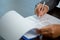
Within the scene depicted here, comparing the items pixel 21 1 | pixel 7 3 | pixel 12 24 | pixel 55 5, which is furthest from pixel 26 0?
pixel 12 24

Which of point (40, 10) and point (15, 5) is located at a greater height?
point (15, 5)

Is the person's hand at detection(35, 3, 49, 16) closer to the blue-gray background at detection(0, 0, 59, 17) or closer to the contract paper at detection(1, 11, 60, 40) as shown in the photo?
the contract paper at detection(1, 11, 60, 40)

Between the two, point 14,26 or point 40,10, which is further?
point 40,10

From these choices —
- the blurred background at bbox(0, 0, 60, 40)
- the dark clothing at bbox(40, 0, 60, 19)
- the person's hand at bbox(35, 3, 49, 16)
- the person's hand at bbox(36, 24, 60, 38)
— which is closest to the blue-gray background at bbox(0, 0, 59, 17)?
the blurred background at bbox(0, 0, 60, 40)

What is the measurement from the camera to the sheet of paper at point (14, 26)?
0.81m

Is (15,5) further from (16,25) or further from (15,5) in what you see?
(16,25)

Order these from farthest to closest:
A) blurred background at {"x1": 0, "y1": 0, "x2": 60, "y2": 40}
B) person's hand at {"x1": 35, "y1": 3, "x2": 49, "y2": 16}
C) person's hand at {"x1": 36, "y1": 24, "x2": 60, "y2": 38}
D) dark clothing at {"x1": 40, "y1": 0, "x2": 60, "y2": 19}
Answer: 1. blurred background at {"x1": 0, "y1": 0, "x2": 60, "y2": 40}
2. dark clothing at {"x1": 40, "y1": 0, "x2": 60, "y2": 19}
3. person's hand at {"x1": 35, "y1": 3, "x2": 49, "y2": 16}
4. person's hand at {"x1": 36, "y1": 24, "x2": 60, "y2": 38}

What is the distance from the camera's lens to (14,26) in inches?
33.5

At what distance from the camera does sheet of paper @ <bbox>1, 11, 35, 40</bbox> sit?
2.66 ft

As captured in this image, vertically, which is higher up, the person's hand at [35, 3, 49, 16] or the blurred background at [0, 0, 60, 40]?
the blurred background at [0, 0, 60, 40]

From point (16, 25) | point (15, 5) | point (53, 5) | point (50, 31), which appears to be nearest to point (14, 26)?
point (16, 25)

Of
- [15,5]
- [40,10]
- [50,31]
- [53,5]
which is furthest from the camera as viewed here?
[15,5]

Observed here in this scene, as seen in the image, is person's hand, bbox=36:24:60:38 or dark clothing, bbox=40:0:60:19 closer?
person's hand, bbox=36:24:60:38

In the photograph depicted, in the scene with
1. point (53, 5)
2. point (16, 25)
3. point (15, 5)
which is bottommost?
point (16, 25)
